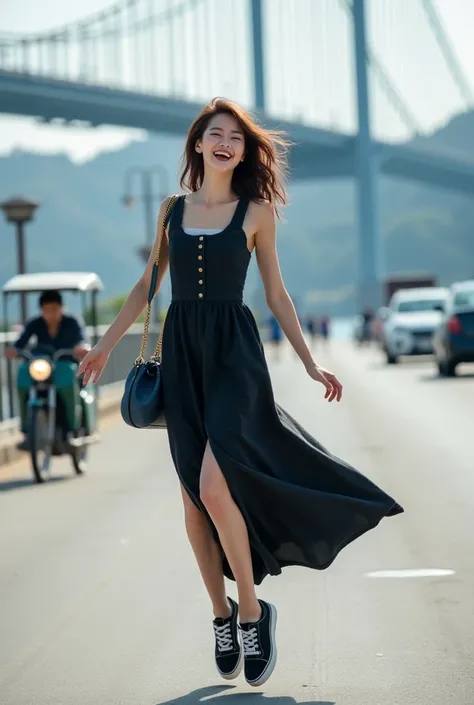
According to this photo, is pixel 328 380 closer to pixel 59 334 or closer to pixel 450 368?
pixel 59 334

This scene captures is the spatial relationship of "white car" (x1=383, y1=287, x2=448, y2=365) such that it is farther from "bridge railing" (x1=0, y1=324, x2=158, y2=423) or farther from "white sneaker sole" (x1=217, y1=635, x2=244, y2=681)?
"white sneaker sole" (x1=217, y1=635, x2=244, y2=681)

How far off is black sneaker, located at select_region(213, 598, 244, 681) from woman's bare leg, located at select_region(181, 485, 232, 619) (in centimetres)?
3

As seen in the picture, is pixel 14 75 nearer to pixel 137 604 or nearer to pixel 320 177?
pixel 320 177

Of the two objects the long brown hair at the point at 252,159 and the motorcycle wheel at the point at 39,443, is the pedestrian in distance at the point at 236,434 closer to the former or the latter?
the long brown hair at the point at 252,159

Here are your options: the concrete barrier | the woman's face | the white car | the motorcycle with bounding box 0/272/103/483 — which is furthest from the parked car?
the woman's face

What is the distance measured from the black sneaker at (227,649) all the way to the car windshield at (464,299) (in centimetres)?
2078

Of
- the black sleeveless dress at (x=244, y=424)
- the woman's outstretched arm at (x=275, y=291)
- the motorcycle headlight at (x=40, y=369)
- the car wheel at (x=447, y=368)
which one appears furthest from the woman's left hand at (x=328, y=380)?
the car wheel at (x=447, y=368)

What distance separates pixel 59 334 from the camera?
1122cm

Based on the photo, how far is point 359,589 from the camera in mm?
6250

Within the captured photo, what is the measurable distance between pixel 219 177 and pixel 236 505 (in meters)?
0.97

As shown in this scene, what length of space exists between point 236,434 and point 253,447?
0.24ft

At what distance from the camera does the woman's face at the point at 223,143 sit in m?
4.67

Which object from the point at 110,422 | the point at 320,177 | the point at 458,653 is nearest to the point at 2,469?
the point at 110,422

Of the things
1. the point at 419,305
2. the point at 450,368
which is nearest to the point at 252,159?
the point at 450,368
